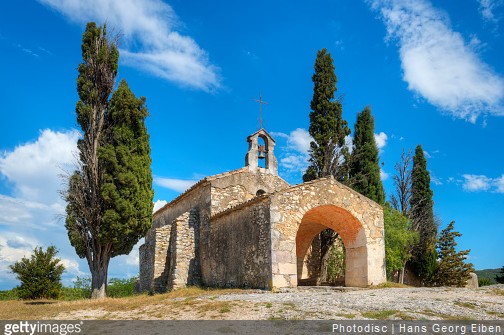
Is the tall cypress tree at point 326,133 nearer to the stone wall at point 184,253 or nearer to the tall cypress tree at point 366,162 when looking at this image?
the tall cypress tree at point 366,162

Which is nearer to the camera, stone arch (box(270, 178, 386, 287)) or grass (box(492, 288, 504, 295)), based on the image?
grass (box(492, 288, 504, 295))

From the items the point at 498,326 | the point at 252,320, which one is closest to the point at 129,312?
the point at 252,320

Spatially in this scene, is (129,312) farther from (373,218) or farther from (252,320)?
(373,218)

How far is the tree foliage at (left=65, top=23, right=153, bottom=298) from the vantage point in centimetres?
1650

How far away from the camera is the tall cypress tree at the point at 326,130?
74.3ft

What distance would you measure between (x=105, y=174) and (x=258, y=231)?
6.26 meters

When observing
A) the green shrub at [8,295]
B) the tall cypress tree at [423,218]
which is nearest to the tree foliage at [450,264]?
the tall cypress tree at [423,218]

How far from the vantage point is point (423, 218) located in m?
29.8

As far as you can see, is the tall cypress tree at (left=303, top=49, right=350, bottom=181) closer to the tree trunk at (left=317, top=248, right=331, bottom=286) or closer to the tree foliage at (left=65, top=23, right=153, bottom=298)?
the tree trunk at (left=317, top=248, right=331, bottom=286)

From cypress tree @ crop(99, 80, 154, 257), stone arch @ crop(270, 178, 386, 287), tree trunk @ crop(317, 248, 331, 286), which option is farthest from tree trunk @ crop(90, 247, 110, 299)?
tree trunk @ crop(317, 248, 331, 286)

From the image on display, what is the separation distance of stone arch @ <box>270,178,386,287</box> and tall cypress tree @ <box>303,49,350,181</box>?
479 centimetres

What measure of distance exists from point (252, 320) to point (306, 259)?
1379 cm

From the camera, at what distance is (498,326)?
8016 mm

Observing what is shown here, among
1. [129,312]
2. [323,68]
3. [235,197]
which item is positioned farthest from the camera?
[323,68]
